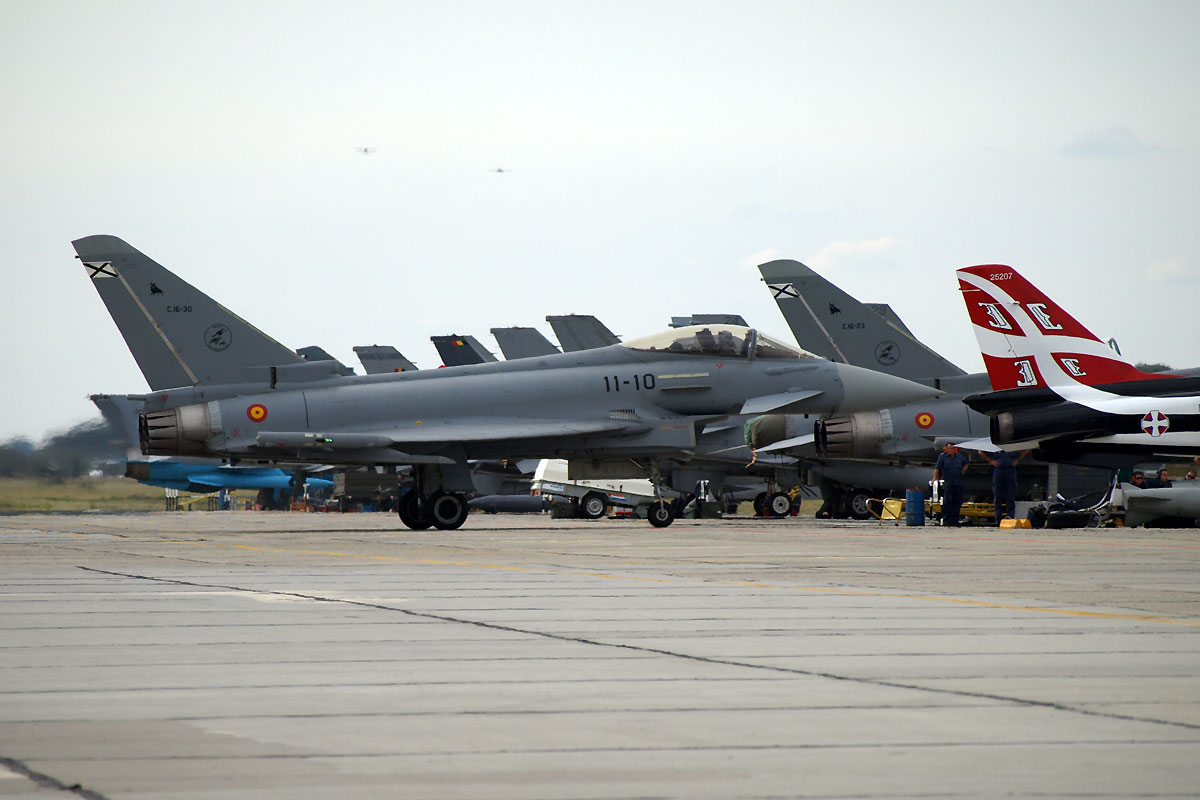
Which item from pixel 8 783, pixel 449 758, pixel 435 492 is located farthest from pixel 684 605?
pixel 435 492

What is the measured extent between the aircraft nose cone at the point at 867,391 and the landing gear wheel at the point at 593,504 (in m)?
→ 12.2

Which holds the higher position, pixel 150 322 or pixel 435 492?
pixel 150 322

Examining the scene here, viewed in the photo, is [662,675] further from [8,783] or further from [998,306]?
[998,306]

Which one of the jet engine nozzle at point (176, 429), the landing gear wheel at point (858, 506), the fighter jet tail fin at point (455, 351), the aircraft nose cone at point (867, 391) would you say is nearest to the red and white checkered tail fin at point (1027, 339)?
the aircraft nose cone at point (867, 391)

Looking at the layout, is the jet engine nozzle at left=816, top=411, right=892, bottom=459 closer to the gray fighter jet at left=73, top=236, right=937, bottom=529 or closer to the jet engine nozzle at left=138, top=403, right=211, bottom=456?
the gray fighter jet at left=73, top=236, right=937, bottom=529

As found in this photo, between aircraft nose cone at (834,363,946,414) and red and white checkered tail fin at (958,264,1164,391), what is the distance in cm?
158

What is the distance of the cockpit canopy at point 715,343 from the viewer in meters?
22.6

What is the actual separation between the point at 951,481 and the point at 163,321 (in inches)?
574

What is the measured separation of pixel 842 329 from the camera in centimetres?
3262

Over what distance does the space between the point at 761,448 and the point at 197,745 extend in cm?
3025

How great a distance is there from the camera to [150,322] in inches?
835

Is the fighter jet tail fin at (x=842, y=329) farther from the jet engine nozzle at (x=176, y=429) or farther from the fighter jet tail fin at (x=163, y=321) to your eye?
the jet engine nozzle at (x=176, y=429)

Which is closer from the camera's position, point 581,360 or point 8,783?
point 8,783

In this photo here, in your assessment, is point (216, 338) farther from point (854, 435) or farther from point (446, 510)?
point (854, 435)
